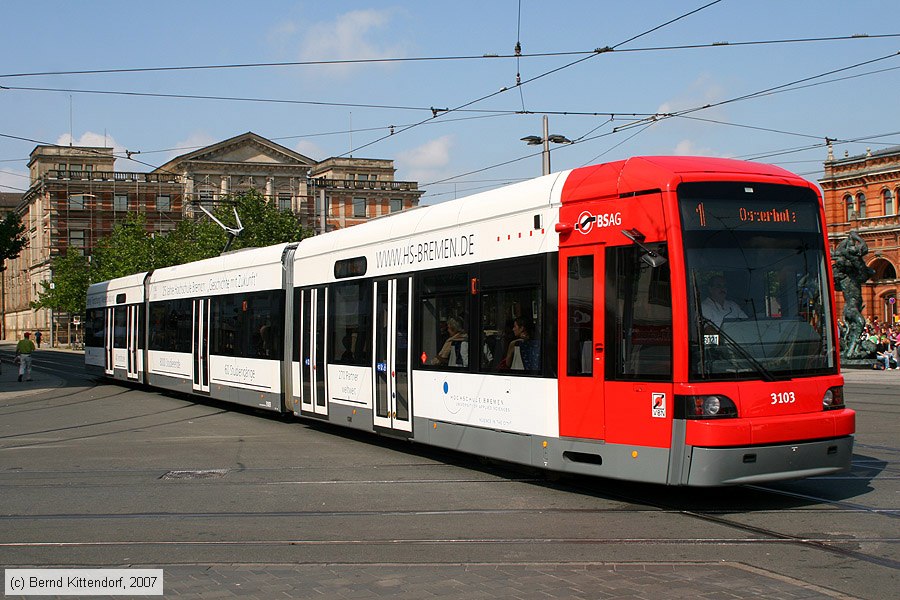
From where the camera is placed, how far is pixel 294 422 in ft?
61.3

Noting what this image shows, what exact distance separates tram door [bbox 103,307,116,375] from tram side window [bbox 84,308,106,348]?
0.95 feet

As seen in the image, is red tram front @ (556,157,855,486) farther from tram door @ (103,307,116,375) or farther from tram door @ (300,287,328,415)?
tram door @ (103,307,116,375)

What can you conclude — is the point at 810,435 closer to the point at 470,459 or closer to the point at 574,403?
the point at 574,403

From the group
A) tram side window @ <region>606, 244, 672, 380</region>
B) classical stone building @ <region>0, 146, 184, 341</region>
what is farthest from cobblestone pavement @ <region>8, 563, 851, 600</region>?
classical stone building @ <region>0, 146, 184, 341</region>

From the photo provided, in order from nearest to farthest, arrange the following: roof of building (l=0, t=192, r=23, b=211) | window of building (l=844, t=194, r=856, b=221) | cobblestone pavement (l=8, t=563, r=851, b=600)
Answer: cobblestone pavement (l=8, t=563, r=851, b=600) < window of building (l=844, t=194, r=856, b=221) < roof of building (l=0, t=192, r=23, b=211)

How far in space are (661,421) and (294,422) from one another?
11106 millimetres

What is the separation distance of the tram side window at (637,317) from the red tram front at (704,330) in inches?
0.5

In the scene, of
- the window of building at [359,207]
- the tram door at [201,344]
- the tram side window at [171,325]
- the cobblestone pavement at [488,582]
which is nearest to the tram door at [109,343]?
the tram side window at [171,325]

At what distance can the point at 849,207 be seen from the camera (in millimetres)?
70000

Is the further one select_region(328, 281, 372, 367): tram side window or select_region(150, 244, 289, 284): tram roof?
select_region(150, 244, 289, 284): tram roof

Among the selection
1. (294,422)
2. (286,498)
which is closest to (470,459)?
(286,498)

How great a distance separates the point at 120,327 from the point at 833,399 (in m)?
23.1

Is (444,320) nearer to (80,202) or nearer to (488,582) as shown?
(488,582)

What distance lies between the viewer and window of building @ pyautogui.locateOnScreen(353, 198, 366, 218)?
327 ft
